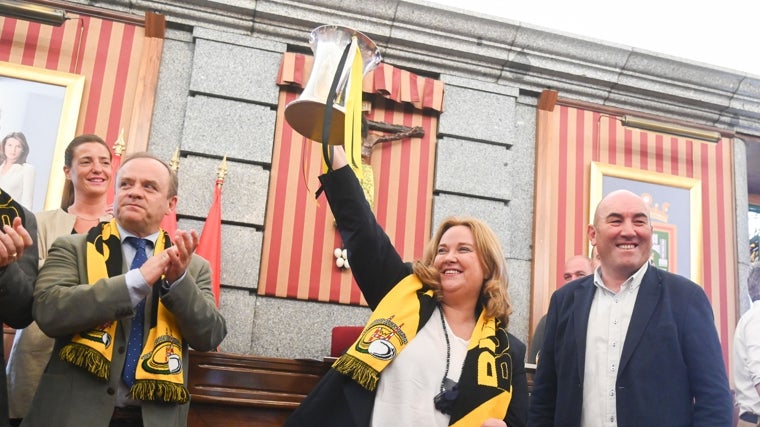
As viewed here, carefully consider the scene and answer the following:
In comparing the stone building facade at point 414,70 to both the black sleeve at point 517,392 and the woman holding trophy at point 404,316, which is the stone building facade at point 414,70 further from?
the black sleeve at point 517,392

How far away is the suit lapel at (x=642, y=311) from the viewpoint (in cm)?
223

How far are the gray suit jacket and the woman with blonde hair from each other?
0.45 metres

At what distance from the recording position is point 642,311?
90.1 inches

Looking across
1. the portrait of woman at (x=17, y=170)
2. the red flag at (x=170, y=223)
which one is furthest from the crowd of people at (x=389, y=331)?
the portrait of woman at (x=17, y=170)

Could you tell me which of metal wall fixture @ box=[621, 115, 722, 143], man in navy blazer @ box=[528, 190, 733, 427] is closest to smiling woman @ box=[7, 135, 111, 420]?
man in navy blazer @ box=[528, 190, 733, 427]

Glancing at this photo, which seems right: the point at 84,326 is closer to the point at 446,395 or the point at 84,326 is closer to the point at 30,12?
the point at 446,395

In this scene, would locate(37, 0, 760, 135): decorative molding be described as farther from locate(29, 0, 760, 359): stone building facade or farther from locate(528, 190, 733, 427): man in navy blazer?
locate(528, 190, 733, 427): man in navy blazer

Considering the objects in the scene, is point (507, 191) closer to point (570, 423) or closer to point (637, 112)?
point (637, 112)

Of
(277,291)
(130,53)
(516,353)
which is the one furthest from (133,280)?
(130,53)

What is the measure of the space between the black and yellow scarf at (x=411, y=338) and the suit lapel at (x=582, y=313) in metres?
0.23

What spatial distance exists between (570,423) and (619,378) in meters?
0.22

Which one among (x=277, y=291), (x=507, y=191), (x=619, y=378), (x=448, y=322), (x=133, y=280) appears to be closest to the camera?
(x=133, y=280)

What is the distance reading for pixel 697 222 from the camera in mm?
5938

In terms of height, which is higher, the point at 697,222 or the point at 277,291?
the point at 697,222
